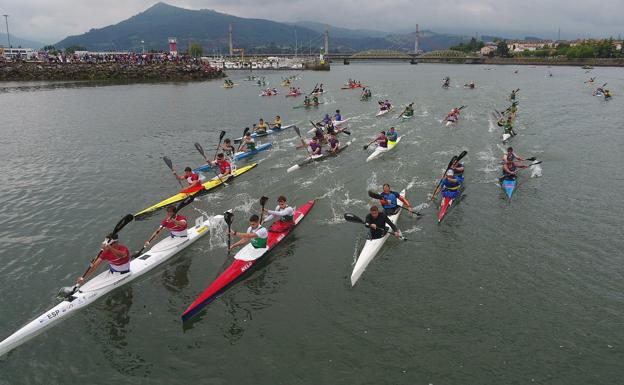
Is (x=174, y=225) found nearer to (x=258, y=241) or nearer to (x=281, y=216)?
(x=258, y=241)

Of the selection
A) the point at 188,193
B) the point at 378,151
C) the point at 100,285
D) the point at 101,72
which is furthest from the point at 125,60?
the point at 100,285

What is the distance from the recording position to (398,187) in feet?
76.7

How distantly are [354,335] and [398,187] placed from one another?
12997mm

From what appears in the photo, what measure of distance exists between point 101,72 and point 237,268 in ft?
315

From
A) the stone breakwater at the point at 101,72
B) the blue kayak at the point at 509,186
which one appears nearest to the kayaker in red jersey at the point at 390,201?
the blue kayak at the point at 509,186

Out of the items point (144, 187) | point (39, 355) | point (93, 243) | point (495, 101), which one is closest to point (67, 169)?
point (144, 187)

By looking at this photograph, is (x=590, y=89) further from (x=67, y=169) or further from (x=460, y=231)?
(x=67, y=169)

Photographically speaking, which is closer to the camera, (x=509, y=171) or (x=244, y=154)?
(x=509, y=171)

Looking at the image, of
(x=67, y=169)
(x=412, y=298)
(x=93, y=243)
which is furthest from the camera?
(x=67, y=169)

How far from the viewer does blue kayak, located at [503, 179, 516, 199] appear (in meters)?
21.3

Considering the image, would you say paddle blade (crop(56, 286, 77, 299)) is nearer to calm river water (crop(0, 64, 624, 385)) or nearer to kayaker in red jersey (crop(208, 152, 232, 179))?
calm river water (crop(0, 64, 624, 385))

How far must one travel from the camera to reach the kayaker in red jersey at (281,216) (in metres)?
16.9

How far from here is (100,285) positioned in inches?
526

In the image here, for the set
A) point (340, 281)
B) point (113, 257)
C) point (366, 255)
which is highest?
point (113, 257)
